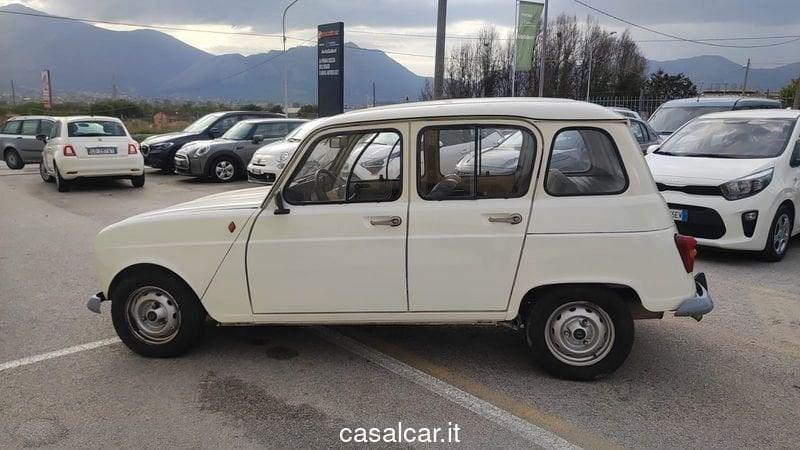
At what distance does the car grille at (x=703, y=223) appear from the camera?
6.64 metres

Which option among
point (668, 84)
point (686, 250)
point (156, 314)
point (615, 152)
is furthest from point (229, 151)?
point (668, 84)

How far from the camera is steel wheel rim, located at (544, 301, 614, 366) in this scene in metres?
3.74

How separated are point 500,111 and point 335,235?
1316 mm

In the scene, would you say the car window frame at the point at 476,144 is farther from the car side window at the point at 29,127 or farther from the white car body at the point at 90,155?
the car side window at the point at 29,127

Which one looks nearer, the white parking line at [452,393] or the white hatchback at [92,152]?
the white parking line at [452,393]

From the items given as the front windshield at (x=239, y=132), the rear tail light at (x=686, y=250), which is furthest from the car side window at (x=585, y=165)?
the front windshield at (x=239, y=132)

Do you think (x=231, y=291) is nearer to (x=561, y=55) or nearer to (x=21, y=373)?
(x=21, y=373)

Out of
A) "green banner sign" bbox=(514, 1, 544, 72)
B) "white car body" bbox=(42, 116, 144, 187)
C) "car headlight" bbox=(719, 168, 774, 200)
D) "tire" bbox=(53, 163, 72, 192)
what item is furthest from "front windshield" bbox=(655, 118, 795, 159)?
"green banner sign" bbox=(514, 1, 544, 72)

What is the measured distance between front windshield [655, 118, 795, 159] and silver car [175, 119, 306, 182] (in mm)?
10246

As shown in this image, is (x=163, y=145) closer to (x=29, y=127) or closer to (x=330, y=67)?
(x=29, y=127)

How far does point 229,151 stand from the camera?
14.8m

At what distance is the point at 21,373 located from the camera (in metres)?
4.04

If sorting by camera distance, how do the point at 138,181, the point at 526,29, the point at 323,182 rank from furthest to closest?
the point at 526,29 → the point at 138,181 → the point at 323,182

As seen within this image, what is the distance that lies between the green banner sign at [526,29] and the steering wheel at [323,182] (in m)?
21.0
